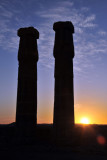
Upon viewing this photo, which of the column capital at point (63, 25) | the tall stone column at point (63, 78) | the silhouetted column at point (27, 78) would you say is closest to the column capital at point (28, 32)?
the silhouetted column at point (27, 78)

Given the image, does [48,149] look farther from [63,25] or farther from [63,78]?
[63,25]

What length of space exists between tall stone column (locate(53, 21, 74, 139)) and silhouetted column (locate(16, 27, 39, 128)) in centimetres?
151

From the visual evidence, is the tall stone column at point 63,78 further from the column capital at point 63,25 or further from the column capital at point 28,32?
the column capital at point 28,32

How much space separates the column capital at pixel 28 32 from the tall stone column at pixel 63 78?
1400 millimetres

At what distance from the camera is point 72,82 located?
15.6m

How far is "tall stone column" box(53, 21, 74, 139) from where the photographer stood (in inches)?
590

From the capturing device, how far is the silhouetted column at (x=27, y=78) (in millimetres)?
15734

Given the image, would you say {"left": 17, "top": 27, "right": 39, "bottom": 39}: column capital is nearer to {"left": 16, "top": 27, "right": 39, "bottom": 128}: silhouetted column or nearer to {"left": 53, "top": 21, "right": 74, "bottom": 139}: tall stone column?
{"left": 16, "top": 27, "right": 39, "bottom": 128}: silhouetted column

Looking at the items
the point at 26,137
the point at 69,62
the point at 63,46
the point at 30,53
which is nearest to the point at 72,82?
the point at 69,62

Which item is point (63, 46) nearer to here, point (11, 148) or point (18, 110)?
point (18, 110)

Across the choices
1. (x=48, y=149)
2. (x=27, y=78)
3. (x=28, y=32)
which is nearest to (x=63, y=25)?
(x=28, y=32)

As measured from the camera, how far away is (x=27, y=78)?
16.1m

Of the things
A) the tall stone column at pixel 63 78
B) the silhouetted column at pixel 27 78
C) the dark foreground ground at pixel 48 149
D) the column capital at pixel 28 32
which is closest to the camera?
the dark foreground ground at pixel 48 149

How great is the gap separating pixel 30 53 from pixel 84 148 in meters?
6.94
